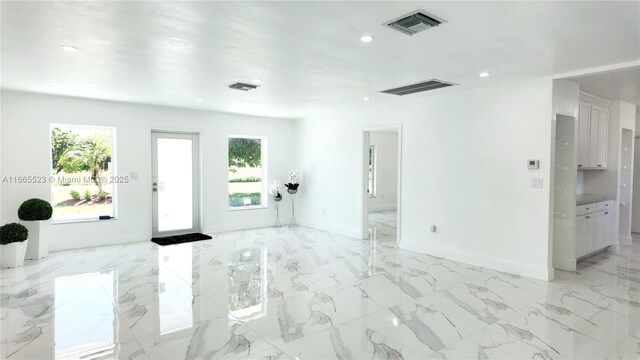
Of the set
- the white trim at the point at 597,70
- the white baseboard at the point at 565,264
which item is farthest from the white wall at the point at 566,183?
the white trim at the point at 597,70

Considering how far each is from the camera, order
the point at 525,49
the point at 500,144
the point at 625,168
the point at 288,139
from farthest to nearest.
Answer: the point at 288,139, the point at 625,168, the point at 500,144, the point at 525,49

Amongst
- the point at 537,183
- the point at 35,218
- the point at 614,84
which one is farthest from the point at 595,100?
the point at 35,218

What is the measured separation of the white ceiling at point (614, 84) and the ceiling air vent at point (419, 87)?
1.52m

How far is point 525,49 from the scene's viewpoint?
3488 mm

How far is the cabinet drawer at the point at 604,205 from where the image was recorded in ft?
18.6

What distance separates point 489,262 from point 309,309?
9.31 ft

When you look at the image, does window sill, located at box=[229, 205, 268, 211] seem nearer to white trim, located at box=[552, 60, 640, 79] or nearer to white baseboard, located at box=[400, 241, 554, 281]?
white baseboard, located at box=[400, 241, 554, 281]

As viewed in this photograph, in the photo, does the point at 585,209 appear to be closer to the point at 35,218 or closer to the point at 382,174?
the point at 382,174

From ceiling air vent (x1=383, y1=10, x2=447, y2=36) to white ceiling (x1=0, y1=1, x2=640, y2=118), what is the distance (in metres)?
0.08

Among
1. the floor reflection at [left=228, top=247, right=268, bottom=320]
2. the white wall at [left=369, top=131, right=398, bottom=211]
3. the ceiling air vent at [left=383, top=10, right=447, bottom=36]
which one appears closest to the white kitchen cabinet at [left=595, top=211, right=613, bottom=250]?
the ceiling air vent at [left=383, top=10, right=447, bottom=36]

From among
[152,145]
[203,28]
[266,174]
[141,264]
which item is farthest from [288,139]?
[203,28]

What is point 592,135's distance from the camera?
5832 millimetres

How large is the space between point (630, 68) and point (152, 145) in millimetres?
7073

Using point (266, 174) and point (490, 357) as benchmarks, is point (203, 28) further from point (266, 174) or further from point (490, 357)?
point (266, 174)
